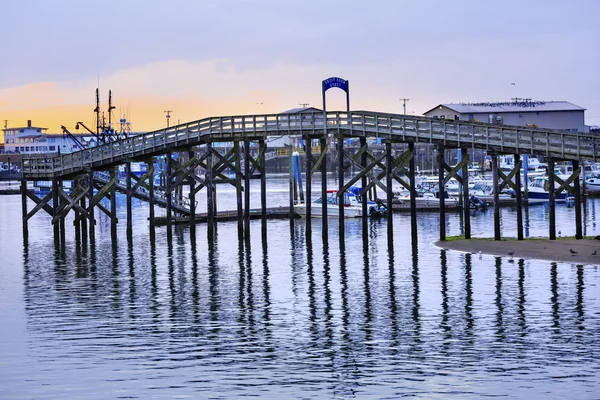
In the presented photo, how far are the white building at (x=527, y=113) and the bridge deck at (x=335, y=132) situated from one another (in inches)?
3671

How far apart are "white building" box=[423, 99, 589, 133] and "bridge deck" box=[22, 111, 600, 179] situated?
9324 centimetres

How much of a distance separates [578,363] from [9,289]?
2556 centimetres

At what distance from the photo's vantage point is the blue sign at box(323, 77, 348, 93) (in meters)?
63.6

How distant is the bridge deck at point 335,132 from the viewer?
50438 mm

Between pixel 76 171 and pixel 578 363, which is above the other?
pixel 76 171

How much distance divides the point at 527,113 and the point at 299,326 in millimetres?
128181

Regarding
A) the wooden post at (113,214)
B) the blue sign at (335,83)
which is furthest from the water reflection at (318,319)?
the blue sign at (335,83)

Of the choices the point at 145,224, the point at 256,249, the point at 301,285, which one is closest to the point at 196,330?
the point at 301,285

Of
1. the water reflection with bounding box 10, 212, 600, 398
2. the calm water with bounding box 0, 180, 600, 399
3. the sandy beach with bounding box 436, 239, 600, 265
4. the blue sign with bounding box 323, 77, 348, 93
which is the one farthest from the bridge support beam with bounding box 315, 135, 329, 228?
the sandy beach with bounding box 436, 239, 600, 265

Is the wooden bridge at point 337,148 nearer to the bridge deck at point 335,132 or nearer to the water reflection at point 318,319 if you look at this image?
the bridge deck at point 335,132

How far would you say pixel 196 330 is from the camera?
33969 millimetres

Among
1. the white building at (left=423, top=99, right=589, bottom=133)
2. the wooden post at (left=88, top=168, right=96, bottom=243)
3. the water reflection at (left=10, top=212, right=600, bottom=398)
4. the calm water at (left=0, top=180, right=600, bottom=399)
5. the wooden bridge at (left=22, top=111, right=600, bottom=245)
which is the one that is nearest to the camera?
the calm water at (left=0, top=180, right=600, bottom=399)

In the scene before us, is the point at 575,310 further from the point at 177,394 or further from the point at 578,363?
the point at 177,394

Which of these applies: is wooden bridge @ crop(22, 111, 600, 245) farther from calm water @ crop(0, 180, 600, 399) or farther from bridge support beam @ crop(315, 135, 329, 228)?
calm water @ crop(0, 180, 600, 399)
